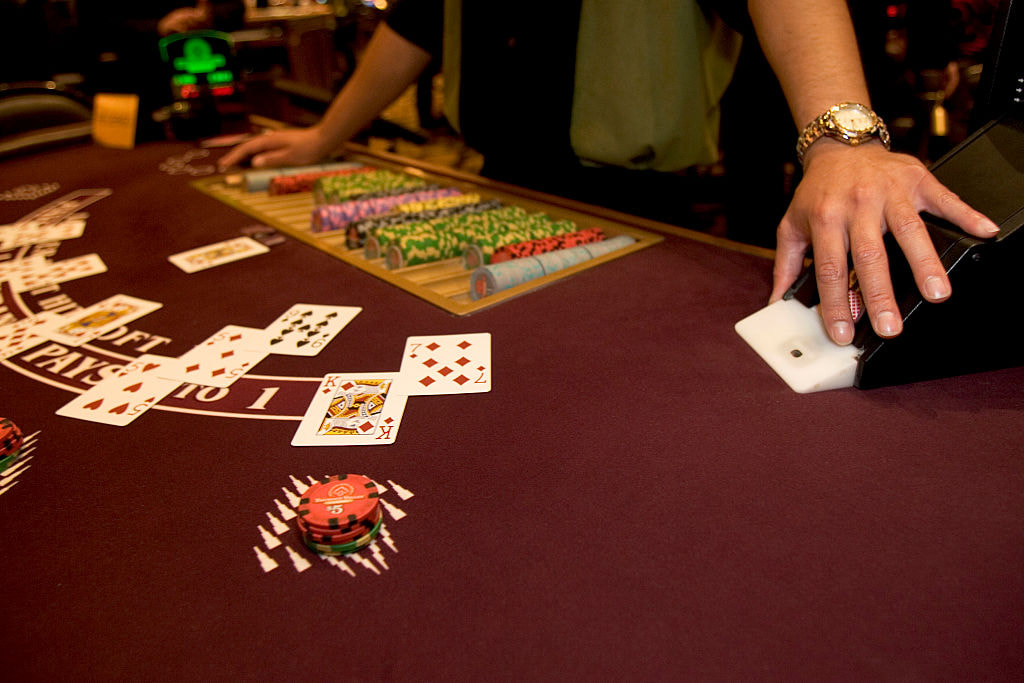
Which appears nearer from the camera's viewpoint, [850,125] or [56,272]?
[850,125]

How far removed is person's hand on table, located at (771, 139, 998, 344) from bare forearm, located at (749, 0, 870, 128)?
135 millimetres

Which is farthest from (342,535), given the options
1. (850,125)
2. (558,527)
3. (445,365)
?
(850,125)

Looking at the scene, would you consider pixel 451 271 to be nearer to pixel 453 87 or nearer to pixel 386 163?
pixel 453 87

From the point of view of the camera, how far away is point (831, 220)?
104cm

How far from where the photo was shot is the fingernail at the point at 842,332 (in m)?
0.99

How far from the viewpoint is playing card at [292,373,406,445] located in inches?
35.6

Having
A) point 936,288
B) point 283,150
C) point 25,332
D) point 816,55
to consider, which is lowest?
point 25,332

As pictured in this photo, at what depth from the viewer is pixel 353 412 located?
96cm

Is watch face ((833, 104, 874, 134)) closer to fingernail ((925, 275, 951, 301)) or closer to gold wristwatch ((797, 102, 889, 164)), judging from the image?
gold wristwatch ((797, 102, 889, 164))

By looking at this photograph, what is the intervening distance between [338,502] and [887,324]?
78 cm

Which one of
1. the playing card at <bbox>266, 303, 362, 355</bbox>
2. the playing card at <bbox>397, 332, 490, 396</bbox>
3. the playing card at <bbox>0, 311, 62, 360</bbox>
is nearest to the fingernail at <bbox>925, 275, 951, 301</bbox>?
the playing card at <bbox>397, 332, 490, 396</bbox>

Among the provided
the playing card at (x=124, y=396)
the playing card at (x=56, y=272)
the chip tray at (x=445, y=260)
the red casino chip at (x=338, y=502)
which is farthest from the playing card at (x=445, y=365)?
the playing card at (x=56, y=272)

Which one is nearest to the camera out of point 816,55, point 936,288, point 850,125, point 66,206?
point 936,288

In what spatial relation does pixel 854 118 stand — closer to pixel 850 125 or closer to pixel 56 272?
pixel 850 125
